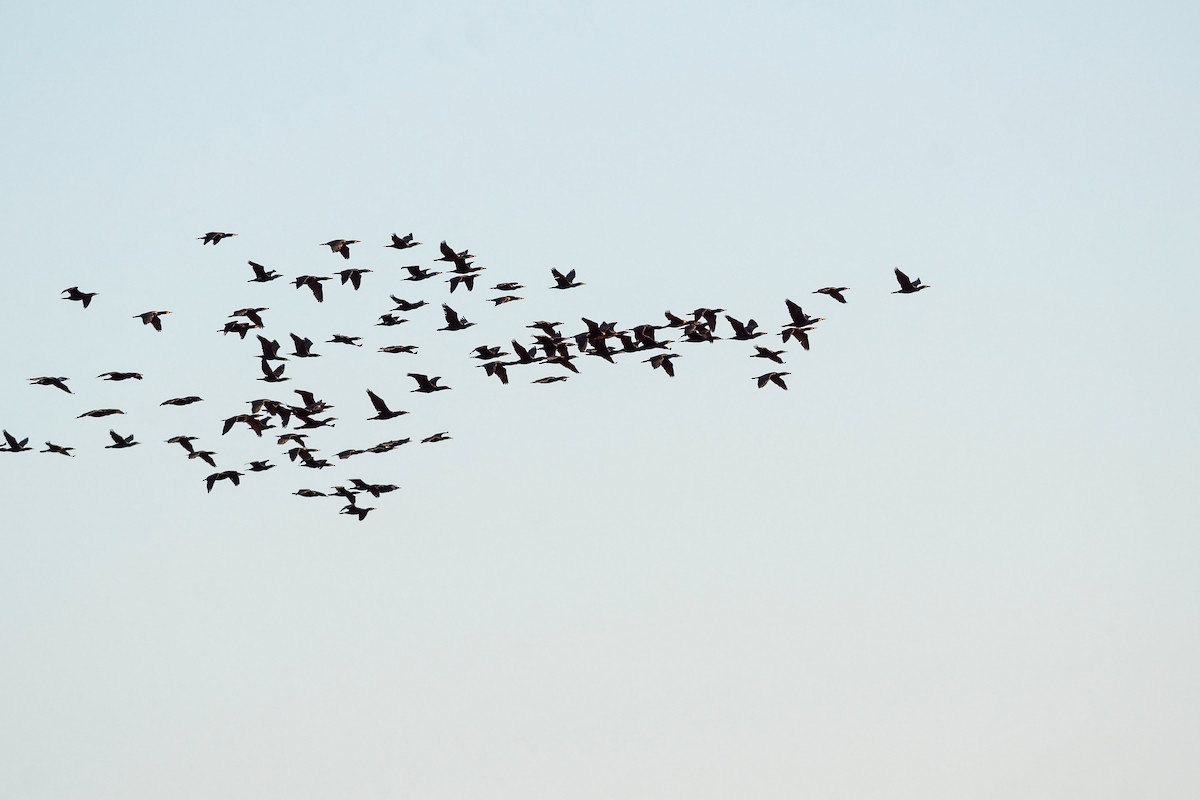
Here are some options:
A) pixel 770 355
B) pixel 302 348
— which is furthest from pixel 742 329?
pixel 302 348

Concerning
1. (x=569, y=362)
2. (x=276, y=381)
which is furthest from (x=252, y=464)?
(x=569, y=362)

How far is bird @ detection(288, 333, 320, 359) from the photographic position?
245ft

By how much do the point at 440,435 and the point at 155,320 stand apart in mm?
13304

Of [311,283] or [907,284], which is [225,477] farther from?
[907,284]

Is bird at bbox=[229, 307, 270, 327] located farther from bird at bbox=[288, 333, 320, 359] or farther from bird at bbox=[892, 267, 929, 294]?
bird at bbox=[892, 267, 929, 294]

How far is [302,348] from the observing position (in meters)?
75.0

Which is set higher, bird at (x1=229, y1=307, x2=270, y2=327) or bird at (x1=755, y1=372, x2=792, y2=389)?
bird at (x1=229, y1=307, x2=270, y2=327)

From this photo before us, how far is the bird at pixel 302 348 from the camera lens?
245 ft

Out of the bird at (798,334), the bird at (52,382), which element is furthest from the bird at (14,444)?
the bird at (798,334)

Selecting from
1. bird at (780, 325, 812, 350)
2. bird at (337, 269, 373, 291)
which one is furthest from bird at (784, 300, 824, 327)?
bird at (337, 269, 373, 291)

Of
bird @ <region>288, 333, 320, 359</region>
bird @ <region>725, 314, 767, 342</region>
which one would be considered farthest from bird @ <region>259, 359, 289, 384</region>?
bird @ <region>725, 314, 767, 342</region>

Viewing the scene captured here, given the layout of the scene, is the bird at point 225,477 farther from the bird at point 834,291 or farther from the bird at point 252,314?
the bird at point 834,291

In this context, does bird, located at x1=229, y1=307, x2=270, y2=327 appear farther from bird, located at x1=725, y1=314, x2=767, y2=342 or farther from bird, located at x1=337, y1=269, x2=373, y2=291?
bird, located at x1=725, y1=314, x2=767, y2=342

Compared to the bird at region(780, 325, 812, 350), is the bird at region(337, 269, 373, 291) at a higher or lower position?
higher
